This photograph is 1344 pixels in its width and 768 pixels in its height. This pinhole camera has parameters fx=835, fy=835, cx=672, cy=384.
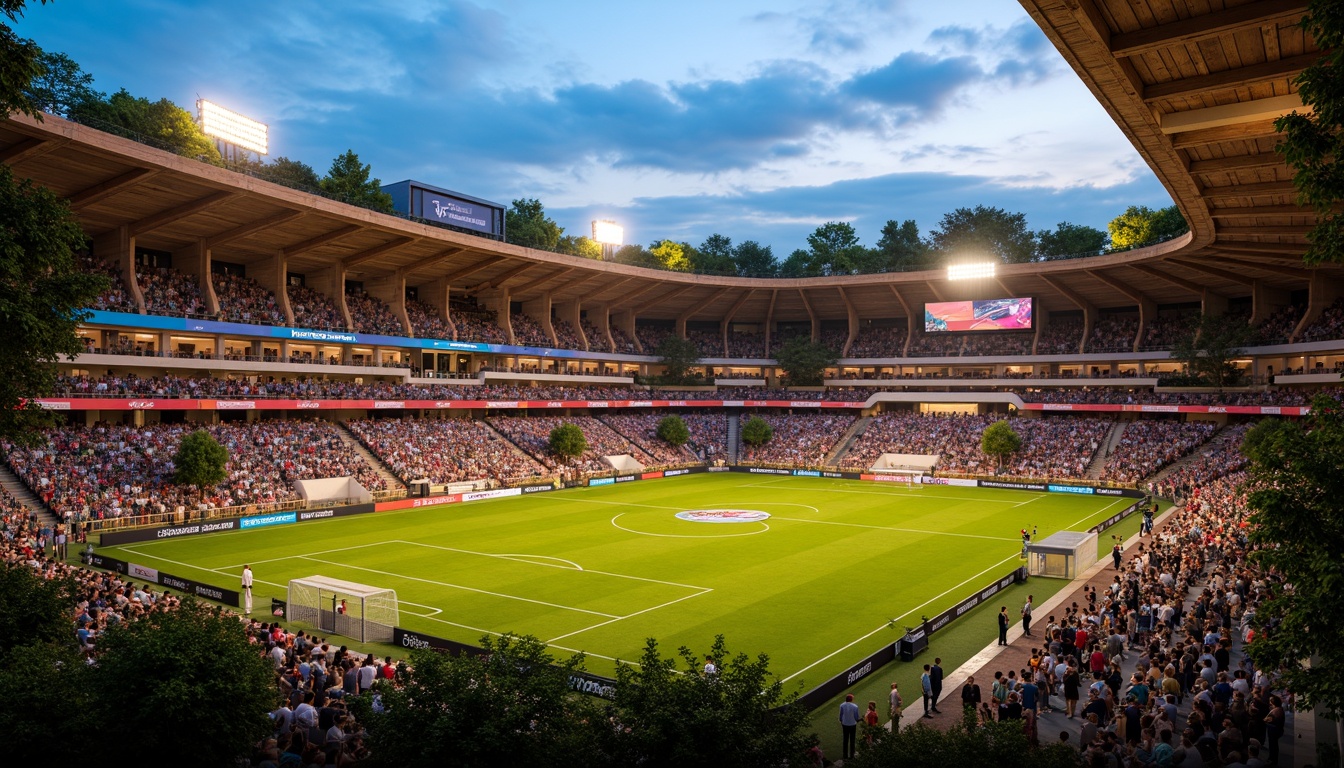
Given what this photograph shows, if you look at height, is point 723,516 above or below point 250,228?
below

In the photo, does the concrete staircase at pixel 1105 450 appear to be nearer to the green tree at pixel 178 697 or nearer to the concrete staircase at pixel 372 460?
the concrete staircase at pixel 372 460

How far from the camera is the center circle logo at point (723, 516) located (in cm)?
4597

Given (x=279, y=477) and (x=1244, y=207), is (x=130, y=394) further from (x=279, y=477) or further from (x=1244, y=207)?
(x=1244, y=207)

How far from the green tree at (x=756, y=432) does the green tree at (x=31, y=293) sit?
62.4 m

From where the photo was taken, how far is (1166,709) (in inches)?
592

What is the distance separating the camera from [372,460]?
2114 inches

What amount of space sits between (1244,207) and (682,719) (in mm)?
34986

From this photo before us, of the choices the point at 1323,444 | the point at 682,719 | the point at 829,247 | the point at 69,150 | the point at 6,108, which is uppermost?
the point at 829,247

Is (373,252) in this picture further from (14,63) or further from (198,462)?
(14,63)

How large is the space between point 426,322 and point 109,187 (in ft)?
88.4

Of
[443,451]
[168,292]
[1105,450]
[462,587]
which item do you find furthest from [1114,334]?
[168,292]

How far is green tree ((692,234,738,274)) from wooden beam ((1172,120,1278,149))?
85.0 metres

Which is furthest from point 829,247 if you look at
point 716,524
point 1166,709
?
point 1166,709

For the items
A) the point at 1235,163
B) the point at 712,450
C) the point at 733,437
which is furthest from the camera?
the point at 733,437
